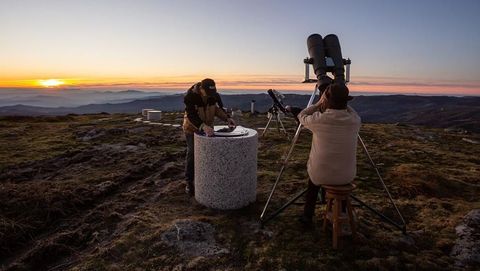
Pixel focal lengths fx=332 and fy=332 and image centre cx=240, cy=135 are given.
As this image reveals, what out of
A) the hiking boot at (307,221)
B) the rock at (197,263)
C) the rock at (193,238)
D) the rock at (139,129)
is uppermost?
the rock at (139,129)

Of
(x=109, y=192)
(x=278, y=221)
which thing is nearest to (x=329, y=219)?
(x=278, y=221)

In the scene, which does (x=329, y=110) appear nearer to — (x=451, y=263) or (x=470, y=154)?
(x=451, y=263)

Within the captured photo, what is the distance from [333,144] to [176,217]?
12.8 ft

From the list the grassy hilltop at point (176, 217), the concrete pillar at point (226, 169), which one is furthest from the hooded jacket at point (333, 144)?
the concrete pillar at point (226, 169)

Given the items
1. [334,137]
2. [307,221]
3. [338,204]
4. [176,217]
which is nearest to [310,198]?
[307,221]

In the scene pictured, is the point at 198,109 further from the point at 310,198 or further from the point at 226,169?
the point at 310,198

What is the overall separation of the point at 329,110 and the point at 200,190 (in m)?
3.83

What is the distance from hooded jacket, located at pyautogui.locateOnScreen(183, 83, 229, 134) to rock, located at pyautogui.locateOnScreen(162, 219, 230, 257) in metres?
2.40

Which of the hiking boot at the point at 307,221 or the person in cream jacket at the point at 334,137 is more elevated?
the person in cream jacket at the point at 334,137

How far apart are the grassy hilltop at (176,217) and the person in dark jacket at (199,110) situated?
1092 millimetres

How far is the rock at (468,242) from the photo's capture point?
5855mm

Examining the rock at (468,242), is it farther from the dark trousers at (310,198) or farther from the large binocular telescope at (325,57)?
the large binocular telescope at (325,57)

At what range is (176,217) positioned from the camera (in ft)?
24.8

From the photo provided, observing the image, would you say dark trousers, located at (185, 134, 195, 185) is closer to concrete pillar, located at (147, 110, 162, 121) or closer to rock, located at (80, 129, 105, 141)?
rock, located at (80, 129, 105, 141)
